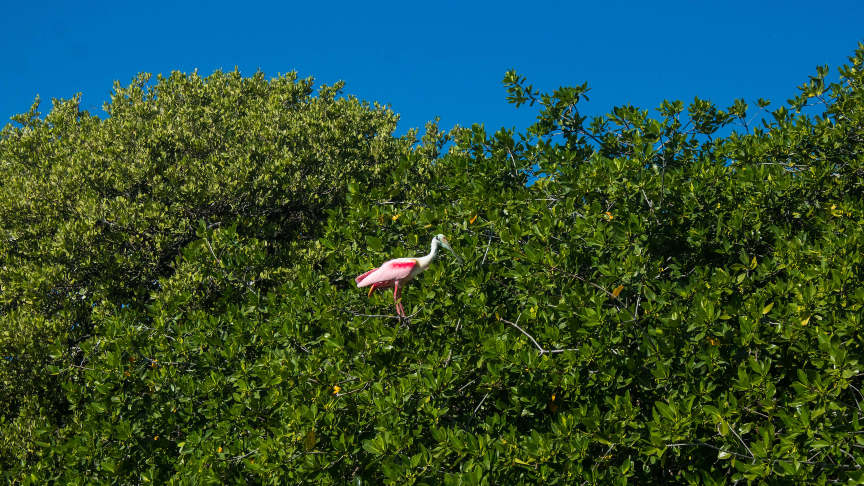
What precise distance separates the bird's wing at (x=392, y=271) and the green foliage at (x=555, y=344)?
30cm

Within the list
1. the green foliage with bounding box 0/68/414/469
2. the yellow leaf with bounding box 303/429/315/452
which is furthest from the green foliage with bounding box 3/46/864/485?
the green foliage with bounding box 0/68/414/469

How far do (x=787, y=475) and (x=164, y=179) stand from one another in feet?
36.0

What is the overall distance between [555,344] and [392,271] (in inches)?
76.4

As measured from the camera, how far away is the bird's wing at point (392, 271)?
6.86m

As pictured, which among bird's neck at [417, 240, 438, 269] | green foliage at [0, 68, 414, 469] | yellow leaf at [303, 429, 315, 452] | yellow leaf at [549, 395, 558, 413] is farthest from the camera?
green foliage at [0, 68, 414, 469]

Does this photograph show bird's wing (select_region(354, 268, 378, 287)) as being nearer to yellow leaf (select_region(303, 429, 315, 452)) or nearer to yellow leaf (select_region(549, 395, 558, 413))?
yellow leaf (select_region(303, 429, 315, 452))

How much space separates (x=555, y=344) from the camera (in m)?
5.95

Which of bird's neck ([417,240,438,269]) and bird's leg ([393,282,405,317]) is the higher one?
bird's neck ([417,240,438,269])

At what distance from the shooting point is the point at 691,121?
8484 mm

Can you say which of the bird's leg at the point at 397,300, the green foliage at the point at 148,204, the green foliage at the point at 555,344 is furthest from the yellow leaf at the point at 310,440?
the green foliage at the point at 148,204

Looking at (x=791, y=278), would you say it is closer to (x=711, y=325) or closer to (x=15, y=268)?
(x=711, y=325)

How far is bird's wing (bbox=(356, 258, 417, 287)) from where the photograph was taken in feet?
22.5

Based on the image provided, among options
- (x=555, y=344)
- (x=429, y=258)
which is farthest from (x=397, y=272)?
(x=555, y=344)

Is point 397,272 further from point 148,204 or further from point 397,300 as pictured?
point 148,204
